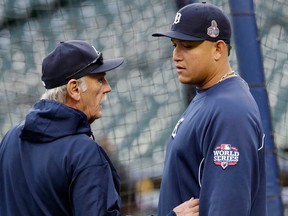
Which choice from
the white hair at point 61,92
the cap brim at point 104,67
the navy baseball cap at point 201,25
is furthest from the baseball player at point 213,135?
the white hair at point 61,92

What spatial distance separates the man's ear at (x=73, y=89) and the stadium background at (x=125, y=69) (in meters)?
1.35

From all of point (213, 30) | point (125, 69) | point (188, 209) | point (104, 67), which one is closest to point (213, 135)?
→ point (188, 209)

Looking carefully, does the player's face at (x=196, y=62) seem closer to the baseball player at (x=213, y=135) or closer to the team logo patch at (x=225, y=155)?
the baseball player at (x=213, y=135)

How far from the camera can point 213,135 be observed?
11.2ft

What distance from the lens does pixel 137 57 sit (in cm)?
501

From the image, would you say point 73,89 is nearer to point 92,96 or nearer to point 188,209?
point 92,96

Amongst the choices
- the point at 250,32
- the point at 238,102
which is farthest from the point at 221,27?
the point at 250,32

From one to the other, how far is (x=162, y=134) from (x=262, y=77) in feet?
2.08

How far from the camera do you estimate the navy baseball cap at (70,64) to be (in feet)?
11.9

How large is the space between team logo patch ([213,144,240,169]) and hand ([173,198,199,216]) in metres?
0.19

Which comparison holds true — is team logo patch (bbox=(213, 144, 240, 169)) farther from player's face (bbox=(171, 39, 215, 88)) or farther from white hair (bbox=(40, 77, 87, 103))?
white hair (bbox=(40, 77, 87, 103))

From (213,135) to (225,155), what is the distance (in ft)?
0.30

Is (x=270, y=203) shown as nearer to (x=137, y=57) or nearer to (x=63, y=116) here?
(x=137, y=57)

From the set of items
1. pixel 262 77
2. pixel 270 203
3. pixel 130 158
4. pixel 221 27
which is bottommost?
pixel 270 203
